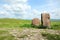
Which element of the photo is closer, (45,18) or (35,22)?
(45,18)

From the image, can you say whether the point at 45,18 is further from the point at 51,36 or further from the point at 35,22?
the point at 51,36

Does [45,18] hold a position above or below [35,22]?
above

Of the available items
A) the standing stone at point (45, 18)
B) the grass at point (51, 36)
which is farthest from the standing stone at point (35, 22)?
the grass at point (51, 36)

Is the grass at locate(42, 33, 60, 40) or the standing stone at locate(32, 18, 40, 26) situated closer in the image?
the grass at locate(42, 33, 60, 40)

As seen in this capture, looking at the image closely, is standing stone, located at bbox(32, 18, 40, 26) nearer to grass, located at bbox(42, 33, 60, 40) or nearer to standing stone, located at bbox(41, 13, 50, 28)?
standing stone, located at bbox(41, 13, 50, 28)

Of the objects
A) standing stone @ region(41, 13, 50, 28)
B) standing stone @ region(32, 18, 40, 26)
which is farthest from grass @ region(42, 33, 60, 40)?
standing stone @ region(32, 18, 40, 26)

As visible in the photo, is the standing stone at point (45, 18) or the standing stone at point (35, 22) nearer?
the standing stone at point (45, 18)

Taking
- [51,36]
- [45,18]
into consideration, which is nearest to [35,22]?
[45,18]

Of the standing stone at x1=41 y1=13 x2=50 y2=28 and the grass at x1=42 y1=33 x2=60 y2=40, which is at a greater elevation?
the standing stone at x1=41 y1=13 x2=50 y2=28

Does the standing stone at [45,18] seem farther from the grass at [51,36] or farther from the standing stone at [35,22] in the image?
the grass at [51,36]

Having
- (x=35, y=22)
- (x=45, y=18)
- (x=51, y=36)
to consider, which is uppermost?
(x=45, y=18)

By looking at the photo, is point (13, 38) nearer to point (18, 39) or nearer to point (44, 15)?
point (18, 39)

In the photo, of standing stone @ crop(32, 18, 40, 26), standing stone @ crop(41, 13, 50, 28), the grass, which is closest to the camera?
the grass

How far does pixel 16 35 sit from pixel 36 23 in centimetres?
1475
